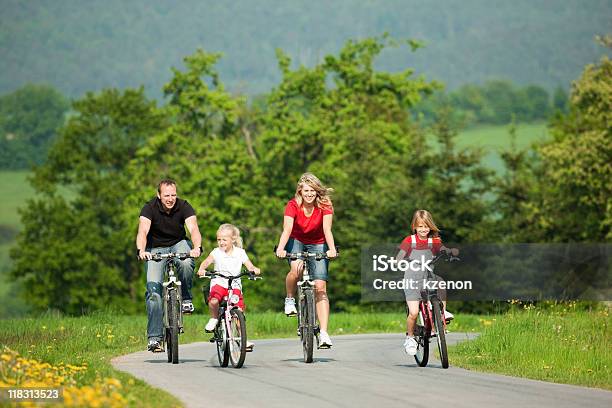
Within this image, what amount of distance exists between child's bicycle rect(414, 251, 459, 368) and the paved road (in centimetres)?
20

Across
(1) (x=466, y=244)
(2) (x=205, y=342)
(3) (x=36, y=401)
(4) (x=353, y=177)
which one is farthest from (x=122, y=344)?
(4) (x=353, y=177)

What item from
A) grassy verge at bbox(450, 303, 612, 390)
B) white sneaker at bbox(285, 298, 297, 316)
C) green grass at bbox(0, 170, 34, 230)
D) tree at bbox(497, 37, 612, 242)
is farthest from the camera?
green grass at bbox(0, 170, 34, 230)

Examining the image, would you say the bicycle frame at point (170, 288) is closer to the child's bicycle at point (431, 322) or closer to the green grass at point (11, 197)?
the child's bicycle at point (431, 322)

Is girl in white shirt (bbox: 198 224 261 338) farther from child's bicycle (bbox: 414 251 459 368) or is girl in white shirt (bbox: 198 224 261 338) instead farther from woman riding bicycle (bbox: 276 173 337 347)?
child's bicycle (bbox: 414 251 459 368)

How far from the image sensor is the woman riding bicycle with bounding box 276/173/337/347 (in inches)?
573

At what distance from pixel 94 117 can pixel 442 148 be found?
26.1 m

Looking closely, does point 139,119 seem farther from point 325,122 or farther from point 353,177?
point 353,177

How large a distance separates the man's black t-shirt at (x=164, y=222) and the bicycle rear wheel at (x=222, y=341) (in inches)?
46.8

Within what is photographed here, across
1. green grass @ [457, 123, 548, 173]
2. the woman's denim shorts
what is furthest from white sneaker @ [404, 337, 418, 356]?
green grass @ [457, 123, 548, 173]

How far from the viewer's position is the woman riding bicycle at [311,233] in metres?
14.5

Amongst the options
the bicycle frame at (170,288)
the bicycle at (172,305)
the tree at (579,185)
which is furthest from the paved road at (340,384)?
the tree at (579,185)

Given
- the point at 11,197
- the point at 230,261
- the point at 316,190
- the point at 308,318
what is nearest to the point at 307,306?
the point at 308,318

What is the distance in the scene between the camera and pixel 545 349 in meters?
15.4

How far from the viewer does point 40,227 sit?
69562 millimetres
